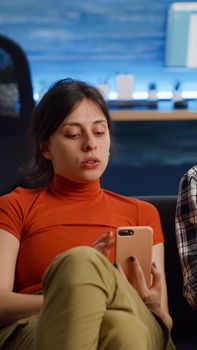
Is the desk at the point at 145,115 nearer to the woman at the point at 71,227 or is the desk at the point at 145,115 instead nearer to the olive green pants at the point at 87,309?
the woman at the point at 71,227

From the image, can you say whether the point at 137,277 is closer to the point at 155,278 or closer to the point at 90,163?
the point at 155,278

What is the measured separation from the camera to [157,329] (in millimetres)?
1502

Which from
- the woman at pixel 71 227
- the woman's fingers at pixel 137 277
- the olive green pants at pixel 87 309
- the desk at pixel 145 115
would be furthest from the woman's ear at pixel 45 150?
the desk at pixel 145 115

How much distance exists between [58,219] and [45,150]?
0.20 meters

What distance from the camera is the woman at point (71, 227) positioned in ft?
4.43

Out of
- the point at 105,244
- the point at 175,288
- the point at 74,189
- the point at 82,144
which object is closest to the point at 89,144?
the point at 82,144

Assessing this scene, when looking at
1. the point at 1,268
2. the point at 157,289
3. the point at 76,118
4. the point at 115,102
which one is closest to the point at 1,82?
the point at 115,102

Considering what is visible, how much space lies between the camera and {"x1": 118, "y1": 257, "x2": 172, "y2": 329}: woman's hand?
1547mm

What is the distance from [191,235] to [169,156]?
6.24 feet

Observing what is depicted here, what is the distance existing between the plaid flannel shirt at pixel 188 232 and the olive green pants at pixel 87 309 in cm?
37

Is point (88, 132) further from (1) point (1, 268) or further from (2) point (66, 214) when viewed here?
(1) point (1, 268)

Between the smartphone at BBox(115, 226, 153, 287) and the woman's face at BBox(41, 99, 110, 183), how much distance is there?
0.75 ft

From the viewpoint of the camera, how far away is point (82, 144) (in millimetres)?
1746

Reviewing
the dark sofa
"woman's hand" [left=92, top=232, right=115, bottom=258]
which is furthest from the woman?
the dark sofa
